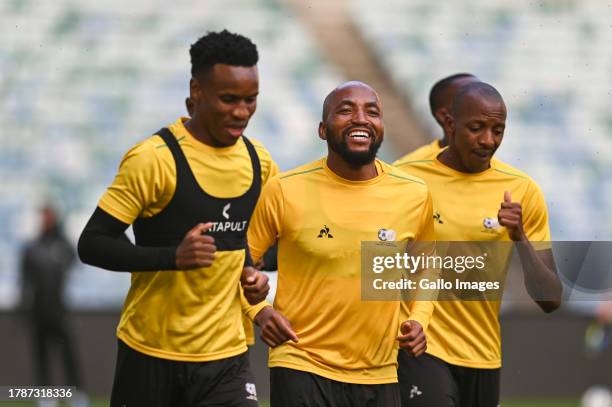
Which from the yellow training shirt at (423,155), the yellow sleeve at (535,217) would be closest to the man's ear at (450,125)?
the yellow training shirt at (423,155)

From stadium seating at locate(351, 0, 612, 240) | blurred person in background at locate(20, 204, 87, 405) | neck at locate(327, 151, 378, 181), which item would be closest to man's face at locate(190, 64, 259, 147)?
neck at locate(327, 151, 378, 181)

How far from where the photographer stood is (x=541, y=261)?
6.14 meters

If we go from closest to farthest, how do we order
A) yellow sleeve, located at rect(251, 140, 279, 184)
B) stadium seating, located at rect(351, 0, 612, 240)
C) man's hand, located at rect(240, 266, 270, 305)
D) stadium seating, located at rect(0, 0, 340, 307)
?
man's hand, located at rect(240, 266, 270, 305) < yellow sleeve, located at rect(251, 140, 279, 184) < stadium seating, located at rect(0, 0, 340, 307) < stadium seating, located at rect(351, 0, 612, 240)

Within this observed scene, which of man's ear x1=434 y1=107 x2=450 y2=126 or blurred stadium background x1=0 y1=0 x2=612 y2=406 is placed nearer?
man's ear x1=434 y1=107 x2=450 y2=126

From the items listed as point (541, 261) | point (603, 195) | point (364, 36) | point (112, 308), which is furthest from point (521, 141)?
point (541, 261)

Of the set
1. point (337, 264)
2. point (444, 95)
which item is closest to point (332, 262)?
point (337, 264)

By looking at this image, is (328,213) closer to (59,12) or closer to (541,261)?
(541,261)

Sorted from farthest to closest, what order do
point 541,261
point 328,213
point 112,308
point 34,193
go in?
1. point 34,193
2. point 112,308
3. point 541,261
4. point 328,213

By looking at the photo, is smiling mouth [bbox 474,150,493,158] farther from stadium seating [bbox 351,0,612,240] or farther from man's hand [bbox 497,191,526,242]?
stadium seating [bbox 351,0,612,240]

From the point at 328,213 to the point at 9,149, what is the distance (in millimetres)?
10981

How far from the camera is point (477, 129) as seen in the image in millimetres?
6445

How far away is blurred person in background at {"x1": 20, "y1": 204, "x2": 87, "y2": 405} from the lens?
13078mm

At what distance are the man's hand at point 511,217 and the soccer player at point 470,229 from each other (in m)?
0.45

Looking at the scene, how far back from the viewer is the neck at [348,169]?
5707 millimetres
